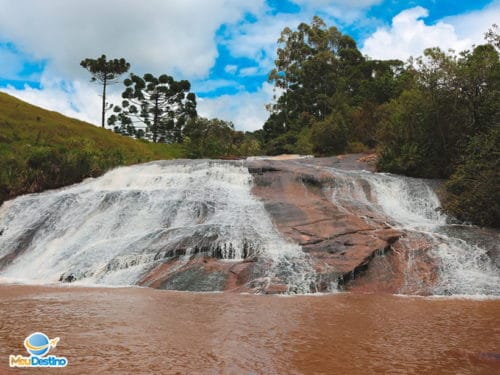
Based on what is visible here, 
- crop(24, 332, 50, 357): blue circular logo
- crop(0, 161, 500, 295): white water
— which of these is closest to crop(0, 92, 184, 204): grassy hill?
crop(0, 161, 500, 295): white water

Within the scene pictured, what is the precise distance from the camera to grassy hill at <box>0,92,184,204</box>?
81.8 feet

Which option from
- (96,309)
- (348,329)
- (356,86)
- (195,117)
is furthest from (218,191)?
(195,117)

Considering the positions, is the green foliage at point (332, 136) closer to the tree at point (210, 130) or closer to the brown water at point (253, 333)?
the tree at point (210, 130)

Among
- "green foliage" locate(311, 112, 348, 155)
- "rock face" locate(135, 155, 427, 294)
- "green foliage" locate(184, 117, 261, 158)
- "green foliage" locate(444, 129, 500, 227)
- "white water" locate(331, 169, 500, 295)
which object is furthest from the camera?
"green foliage" locate(184, 117, 261, 158)

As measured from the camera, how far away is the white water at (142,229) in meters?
13.5

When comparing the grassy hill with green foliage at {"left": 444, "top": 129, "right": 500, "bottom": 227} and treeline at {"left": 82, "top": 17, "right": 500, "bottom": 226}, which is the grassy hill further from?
green foliage at {"left": 444, "top": 129, "right": 500, "bottom": 227}

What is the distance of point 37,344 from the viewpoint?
241 inches

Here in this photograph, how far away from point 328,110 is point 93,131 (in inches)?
1135

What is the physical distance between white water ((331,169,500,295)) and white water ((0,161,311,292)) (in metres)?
3.88

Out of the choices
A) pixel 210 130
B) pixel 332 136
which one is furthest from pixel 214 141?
pixel 210 130

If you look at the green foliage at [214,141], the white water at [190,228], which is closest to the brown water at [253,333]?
the white water at [190,228]

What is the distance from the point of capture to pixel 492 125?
858 inches

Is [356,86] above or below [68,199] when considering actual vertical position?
above

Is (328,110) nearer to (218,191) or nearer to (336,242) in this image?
(218,191)
